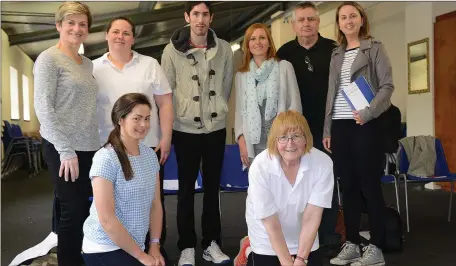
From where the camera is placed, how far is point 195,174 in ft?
8.52

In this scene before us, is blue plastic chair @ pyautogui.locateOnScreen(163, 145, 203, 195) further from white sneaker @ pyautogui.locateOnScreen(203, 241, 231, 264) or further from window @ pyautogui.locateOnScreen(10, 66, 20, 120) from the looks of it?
window @ pyautogui.locateOnScreen(10, 66, 20, 120)

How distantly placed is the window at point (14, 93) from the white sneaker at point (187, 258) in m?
4.23

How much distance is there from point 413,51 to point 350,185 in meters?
4.58

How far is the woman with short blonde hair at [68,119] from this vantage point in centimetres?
196

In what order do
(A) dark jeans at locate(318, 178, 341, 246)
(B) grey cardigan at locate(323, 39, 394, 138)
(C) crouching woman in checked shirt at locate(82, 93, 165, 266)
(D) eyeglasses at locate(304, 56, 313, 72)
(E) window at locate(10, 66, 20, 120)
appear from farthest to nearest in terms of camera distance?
(E) window at locate(10, 66, 20, 120), (A) dark jeans at locate(318, 178, 341, 246), (D) eyeglasses at locate(304, 56, 313, 72), (B) grey cardigan at locate(323, 39, 394, 138), (C) crouching woman in checked shirt at locate(82, 93, 165, 266)

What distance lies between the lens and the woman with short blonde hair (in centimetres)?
196

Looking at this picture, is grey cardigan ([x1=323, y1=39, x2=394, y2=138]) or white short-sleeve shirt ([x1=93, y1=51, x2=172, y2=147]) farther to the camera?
grey cardigan ([x1=323, y1=39, x2=394, y2=138])

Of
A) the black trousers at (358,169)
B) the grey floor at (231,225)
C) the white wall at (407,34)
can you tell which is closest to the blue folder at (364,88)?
the black trousers at (358,169)

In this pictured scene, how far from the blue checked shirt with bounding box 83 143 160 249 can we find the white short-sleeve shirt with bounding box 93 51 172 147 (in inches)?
24.0

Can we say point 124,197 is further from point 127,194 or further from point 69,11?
point 69,11

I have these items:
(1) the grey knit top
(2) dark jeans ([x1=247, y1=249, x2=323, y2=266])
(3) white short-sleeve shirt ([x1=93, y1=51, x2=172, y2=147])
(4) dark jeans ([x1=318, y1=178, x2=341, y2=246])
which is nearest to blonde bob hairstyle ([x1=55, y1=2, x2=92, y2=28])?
(1) the grey knit top

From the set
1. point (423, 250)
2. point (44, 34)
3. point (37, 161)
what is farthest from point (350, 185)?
point (37, 161)

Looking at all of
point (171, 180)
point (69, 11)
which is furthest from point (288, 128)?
point (171, 180)

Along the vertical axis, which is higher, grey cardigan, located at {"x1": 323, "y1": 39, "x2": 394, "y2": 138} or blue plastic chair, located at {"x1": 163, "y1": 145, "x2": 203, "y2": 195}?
grey cardigan, located at {"x1": 323, "y1": 39, "x2": 394, "y2": 138}
